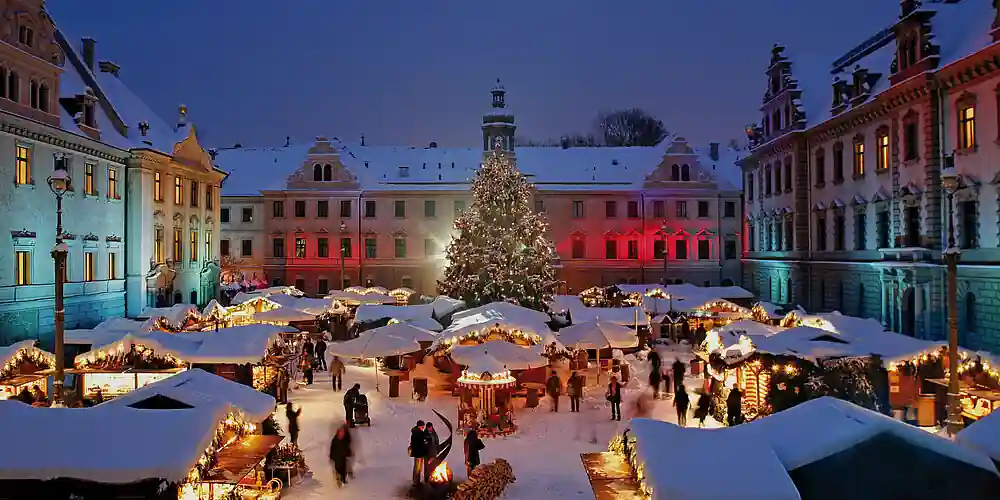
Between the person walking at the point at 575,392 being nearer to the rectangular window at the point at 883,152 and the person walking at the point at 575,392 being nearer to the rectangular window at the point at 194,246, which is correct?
the rectangular window at the point at 883,152

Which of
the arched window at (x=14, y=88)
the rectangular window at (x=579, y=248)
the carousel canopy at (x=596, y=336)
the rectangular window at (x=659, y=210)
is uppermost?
the arched window at (x=14, y=88)

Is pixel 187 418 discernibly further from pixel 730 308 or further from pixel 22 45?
pixel 730 308

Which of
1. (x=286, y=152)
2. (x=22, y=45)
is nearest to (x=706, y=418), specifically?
(x=22, y=45)

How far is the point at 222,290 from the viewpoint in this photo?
5328 centimetres

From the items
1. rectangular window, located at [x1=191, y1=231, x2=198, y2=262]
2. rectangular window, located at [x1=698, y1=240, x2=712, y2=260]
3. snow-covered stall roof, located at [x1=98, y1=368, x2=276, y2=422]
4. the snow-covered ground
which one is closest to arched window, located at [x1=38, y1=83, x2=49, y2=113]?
rectangular window, located at [x1=191, y1=231, x2=198, y2=262]

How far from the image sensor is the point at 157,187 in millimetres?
38031

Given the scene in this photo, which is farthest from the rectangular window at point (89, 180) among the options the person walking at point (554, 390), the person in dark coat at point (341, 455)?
the person in dark coat at point (341, 455)

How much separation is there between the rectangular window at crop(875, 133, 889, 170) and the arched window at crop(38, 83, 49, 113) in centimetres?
3359

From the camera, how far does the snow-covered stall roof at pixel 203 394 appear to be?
11.7 metres

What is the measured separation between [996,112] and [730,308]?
16450 mm

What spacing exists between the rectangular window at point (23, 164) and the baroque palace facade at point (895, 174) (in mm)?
29015

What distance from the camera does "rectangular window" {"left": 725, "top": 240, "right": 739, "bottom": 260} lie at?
5806cm

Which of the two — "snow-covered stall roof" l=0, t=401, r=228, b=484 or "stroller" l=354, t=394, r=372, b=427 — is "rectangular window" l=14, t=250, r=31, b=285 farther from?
"snow-covered stall roof" l=0, t=401, r=228, b=484

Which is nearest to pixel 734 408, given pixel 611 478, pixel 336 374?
→ pixel 611 478
